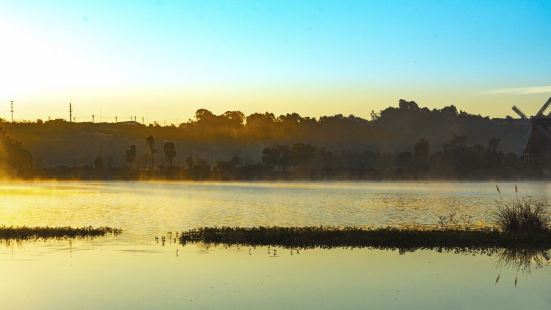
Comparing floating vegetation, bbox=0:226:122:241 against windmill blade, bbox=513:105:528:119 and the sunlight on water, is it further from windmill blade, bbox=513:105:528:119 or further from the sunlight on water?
windmill blade, bbox=513:105:528:119

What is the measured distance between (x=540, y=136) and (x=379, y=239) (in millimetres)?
130610

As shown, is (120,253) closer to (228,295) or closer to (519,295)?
(228,295)

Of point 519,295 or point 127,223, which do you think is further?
point 127,223

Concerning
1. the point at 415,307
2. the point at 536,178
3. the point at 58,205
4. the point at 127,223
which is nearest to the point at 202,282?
the point at 415,307

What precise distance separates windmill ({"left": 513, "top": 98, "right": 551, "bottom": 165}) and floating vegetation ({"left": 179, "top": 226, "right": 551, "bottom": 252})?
124 metres

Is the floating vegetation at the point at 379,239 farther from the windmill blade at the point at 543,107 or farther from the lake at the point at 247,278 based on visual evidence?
the windmill blade at the point at 543,107

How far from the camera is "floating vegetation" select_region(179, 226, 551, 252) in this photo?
137 ft

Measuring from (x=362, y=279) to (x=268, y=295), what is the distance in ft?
17.1

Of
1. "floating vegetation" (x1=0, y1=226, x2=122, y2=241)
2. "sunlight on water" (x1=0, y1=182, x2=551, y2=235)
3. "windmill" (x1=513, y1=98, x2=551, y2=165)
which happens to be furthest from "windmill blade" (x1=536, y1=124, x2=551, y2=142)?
"floating vegetation" (x1=0, y1=226, x2=122, y2=241)

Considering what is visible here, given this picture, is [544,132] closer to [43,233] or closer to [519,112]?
[519,112]

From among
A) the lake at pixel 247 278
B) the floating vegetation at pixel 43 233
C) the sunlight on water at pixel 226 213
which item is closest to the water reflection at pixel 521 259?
the lake at pixel 247 278

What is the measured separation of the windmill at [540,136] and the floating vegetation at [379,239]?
12384cm

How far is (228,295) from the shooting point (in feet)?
91.5

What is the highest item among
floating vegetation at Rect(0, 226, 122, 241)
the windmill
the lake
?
the windmill
